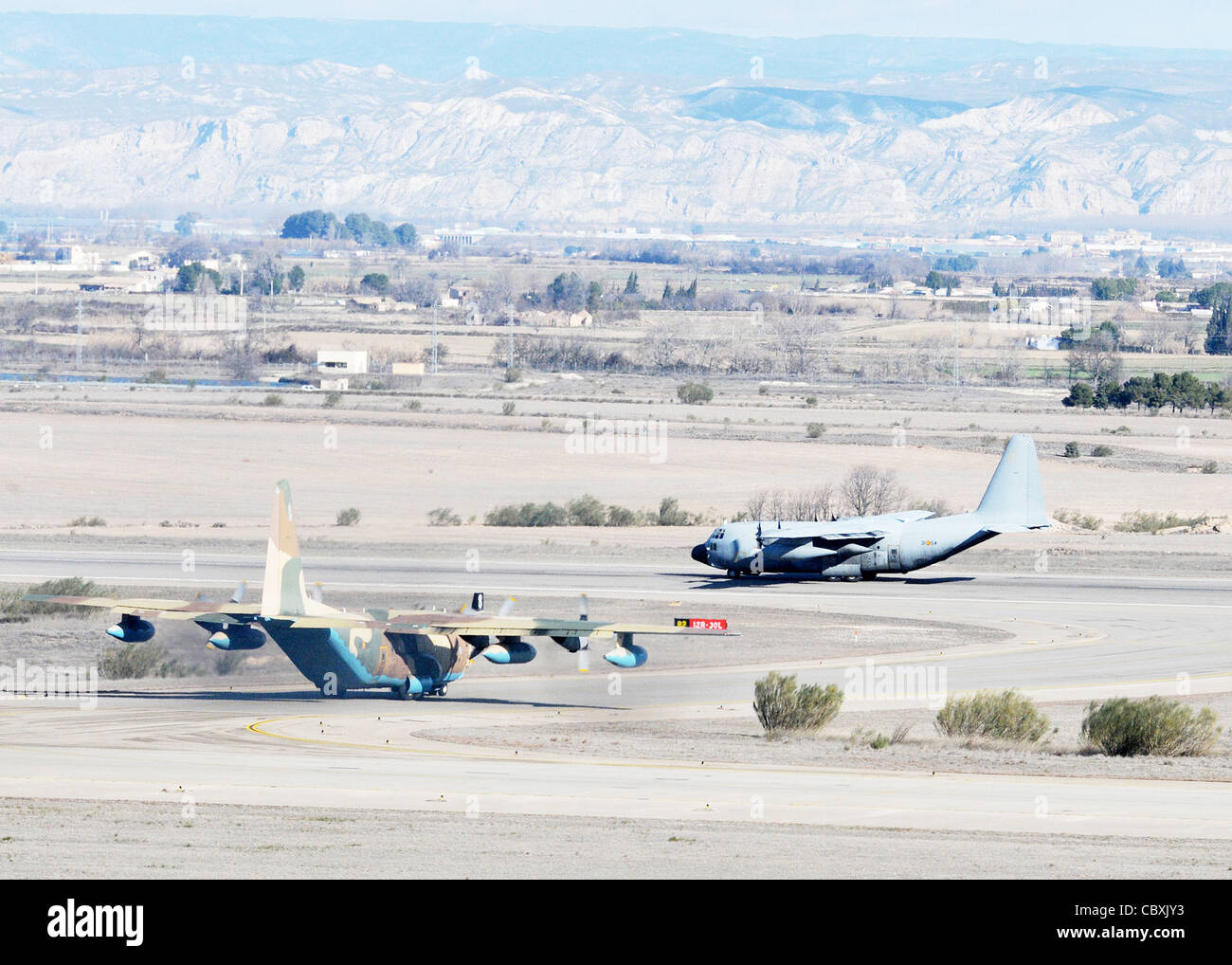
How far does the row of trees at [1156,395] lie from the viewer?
123812 millimetres

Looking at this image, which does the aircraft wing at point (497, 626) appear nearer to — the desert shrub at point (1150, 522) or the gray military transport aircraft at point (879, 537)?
the gray military transport aircraft at point (879, 537)

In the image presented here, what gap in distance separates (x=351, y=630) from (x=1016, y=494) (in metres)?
29.9

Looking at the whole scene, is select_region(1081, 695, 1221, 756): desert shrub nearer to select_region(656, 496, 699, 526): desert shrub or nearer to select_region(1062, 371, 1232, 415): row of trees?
select_region(656, 496, 699, 526): desert shrub

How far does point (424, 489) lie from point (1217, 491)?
40000 millimetres

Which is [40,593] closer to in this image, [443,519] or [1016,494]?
[443,519]

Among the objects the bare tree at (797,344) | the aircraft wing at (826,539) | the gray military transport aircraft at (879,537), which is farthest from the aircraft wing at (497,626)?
the bare tree at (797,344)

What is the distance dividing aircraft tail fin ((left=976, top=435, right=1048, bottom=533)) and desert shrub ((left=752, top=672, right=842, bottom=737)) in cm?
2391

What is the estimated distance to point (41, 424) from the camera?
333ft

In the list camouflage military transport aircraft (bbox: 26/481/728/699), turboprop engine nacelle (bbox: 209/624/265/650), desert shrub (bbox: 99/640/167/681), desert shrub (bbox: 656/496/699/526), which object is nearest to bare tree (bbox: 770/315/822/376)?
desert shrub (bbox: 656/496/699/526)

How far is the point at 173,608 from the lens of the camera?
36531 mm

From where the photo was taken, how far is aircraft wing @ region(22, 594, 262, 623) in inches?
1416
